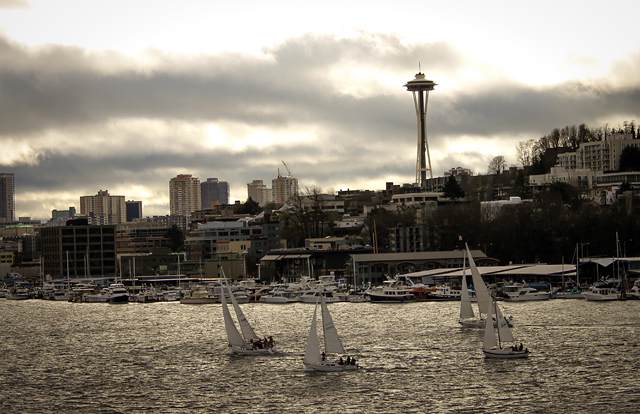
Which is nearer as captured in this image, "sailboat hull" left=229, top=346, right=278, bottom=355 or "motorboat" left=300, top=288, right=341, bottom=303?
"sailboat hull" left=229, top=346, right=278, bottom=355

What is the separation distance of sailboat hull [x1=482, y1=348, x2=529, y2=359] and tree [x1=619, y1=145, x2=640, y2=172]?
139738 mm

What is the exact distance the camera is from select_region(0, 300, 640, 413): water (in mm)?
44375

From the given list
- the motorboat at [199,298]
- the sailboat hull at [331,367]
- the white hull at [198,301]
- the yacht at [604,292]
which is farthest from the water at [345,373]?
the motorboat at [199,298]

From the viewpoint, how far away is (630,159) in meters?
187

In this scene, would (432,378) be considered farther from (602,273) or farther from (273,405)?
(602,273)

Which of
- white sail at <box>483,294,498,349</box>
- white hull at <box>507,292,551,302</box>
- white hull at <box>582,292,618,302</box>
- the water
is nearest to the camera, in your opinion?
the water

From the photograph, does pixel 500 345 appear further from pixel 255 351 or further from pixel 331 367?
pixel 255 351

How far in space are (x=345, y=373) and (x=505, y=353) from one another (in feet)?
33.9

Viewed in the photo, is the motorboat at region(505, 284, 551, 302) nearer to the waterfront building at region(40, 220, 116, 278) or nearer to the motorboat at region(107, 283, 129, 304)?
the motorboat at region(107, 283, 129, 304)

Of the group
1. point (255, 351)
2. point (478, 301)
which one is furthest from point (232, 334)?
point (478, 301)

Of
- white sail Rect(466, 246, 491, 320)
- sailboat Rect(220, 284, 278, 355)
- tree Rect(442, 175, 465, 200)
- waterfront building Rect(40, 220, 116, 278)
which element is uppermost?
tree Rect(442, 175, 465, 200)

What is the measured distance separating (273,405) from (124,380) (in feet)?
41.8

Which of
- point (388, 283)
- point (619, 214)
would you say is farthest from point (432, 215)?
point (388, 283)

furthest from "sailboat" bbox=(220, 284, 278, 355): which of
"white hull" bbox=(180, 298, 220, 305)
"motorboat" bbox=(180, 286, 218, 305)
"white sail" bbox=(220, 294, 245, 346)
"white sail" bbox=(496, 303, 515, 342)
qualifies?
"motorboat" bbox=(180, 286, 218, 305)
